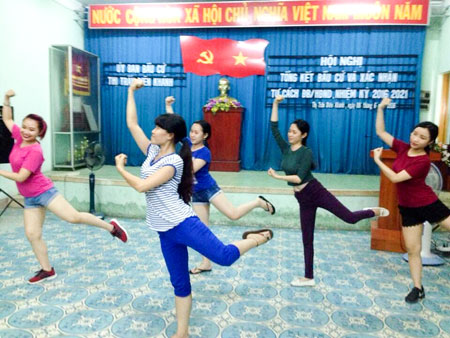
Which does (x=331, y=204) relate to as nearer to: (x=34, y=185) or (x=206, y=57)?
(x=34, y=185)

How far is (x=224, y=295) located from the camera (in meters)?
2.77

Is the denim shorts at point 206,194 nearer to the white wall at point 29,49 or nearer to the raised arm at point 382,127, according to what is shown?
the raised arm at point 382,127

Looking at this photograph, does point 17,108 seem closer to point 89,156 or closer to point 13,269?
point 89,156

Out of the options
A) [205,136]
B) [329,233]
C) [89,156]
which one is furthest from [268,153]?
[205,136]

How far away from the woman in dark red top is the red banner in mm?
3917

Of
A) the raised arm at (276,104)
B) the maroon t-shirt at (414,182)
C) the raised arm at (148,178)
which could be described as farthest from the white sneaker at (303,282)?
the raised arm at (148,178)

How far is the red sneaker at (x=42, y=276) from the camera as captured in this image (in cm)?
289

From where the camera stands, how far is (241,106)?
649cm

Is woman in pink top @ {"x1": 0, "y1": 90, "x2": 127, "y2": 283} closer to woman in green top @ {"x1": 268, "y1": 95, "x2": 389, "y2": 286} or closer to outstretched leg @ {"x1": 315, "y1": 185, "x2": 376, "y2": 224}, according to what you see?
woman in green top @ {"x1": 268, "y1": 95, "x2": 389, "y2": 286}

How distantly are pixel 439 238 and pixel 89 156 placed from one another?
4.25 meters

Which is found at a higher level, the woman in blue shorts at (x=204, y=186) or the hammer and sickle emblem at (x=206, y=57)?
the hammer and sickle emblem at (x=206, y=57)

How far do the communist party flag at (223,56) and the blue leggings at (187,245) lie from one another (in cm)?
511

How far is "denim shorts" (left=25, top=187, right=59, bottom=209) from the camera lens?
2779 millimetres

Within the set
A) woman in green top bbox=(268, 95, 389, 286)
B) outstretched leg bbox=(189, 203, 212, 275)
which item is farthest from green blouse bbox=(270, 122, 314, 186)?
outstretched leg bbox=(189, 203, 212, 275)
